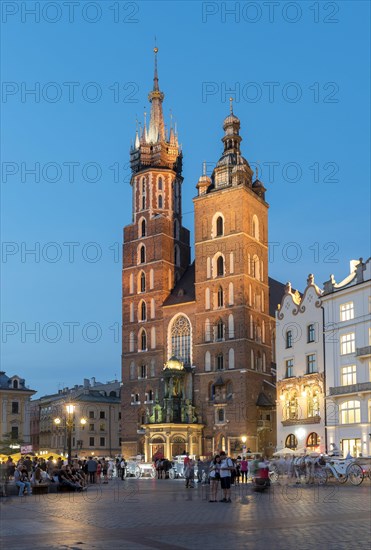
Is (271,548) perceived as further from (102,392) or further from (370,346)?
(102,392)

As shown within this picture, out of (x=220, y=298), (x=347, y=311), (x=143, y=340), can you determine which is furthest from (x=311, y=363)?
(x=143, y=340)

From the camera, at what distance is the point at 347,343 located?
5444cm

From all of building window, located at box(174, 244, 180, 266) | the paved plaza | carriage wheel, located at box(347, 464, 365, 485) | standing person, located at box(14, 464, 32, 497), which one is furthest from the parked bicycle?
building window, located at box(174, 244, 180, 266)

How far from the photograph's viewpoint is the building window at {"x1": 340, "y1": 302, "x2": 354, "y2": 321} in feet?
178

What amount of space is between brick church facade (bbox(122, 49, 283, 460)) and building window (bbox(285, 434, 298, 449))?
9137 millimetres

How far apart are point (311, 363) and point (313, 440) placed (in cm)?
557

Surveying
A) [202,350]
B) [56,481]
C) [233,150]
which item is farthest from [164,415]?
[56,481]

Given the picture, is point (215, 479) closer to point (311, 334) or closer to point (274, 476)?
point (274, 476)

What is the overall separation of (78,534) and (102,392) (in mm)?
107583

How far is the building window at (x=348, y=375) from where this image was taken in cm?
5350

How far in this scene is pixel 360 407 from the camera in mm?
51875

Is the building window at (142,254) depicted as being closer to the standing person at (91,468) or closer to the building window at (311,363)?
the building window at (311,363)

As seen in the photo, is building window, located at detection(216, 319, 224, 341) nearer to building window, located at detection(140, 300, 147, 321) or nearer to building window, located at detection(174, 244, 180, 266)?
building window, located at detection(140, 300, 147, 321)

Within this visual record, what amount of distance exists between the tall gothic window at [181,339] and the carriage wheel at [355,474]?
4510cm
